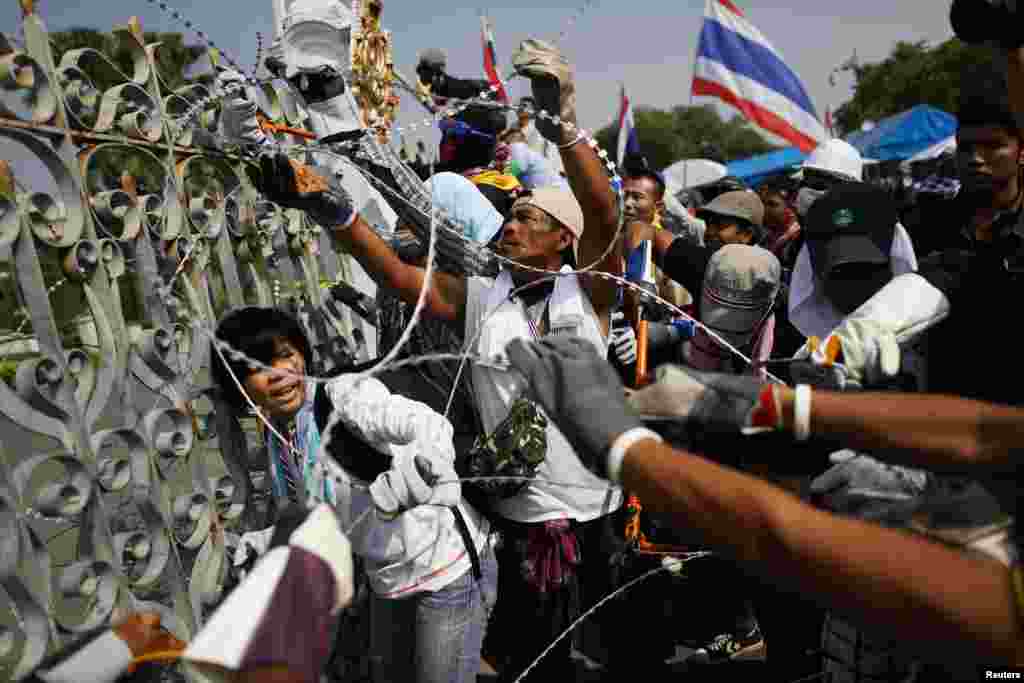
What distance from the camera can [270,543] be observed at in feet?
4.57

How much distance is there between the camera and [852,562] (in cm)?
105

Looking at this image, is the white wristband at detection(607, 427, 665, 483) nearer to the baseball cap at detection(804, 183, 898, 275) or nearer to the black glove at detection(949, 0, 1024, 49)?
the black glove at detection(949, 0, 1024, 49)

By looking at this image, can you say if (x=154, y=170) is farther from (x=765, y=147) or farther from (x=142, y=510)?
(x=765, y=147)

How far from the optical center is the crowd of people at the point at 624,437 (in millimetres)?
1129

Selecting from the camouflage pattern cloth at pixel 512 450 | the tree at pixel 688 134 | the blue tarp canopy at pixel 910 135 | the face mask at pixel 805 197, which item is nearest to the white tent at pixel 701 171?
the face mask at pixel 805 197

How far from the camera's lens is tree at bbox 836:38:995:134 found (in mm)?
31406

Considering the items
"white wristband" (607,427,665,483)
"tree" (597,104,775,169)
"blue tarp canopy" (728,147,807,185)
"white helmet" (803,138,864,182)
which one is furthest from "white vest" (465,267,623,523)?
"tree" (597,104,775,169)

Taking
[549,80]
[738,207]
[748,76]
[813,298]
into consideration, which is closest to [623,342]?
[813,298]

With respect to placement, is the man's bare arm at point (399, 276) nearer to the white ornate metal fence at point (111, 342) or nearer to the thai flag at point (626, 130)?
the white ornate metal fence at point (111, 342)

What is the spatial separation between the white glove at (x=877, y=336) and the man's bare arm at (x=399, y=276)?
4.12 feet

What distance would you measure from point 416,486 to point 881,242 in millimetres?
1689

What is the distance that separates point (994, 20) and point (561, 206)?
4.54ft

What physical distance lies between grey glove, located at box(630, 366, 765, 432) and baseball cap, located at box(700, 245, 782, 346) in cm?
139

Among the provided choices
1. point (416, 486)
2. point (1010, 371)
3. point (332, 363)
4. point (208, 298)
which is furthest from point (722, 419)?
point (332, 363)
